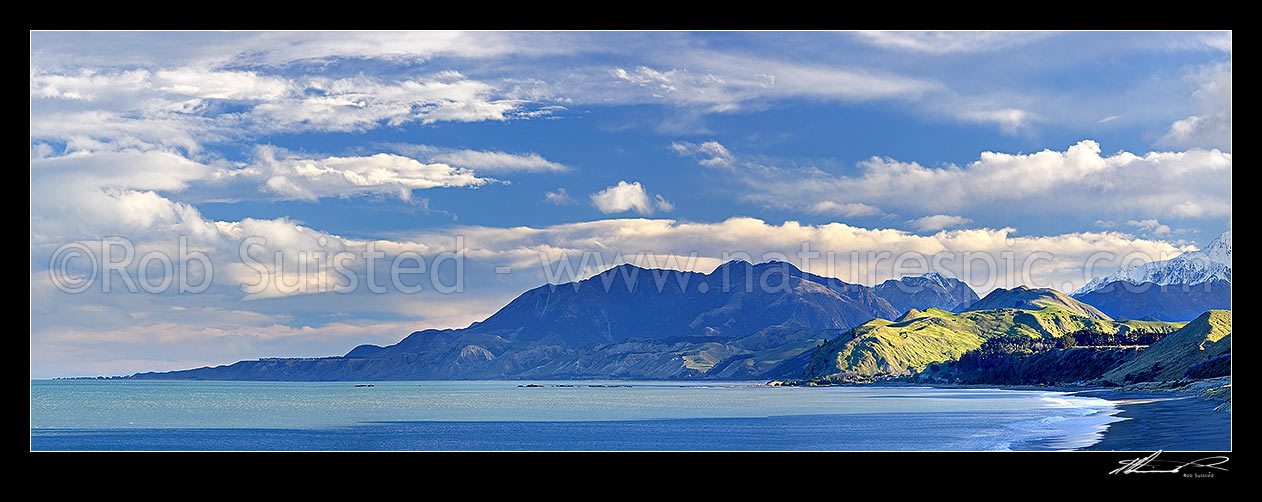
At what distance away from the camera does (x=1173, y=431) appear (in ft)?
237
